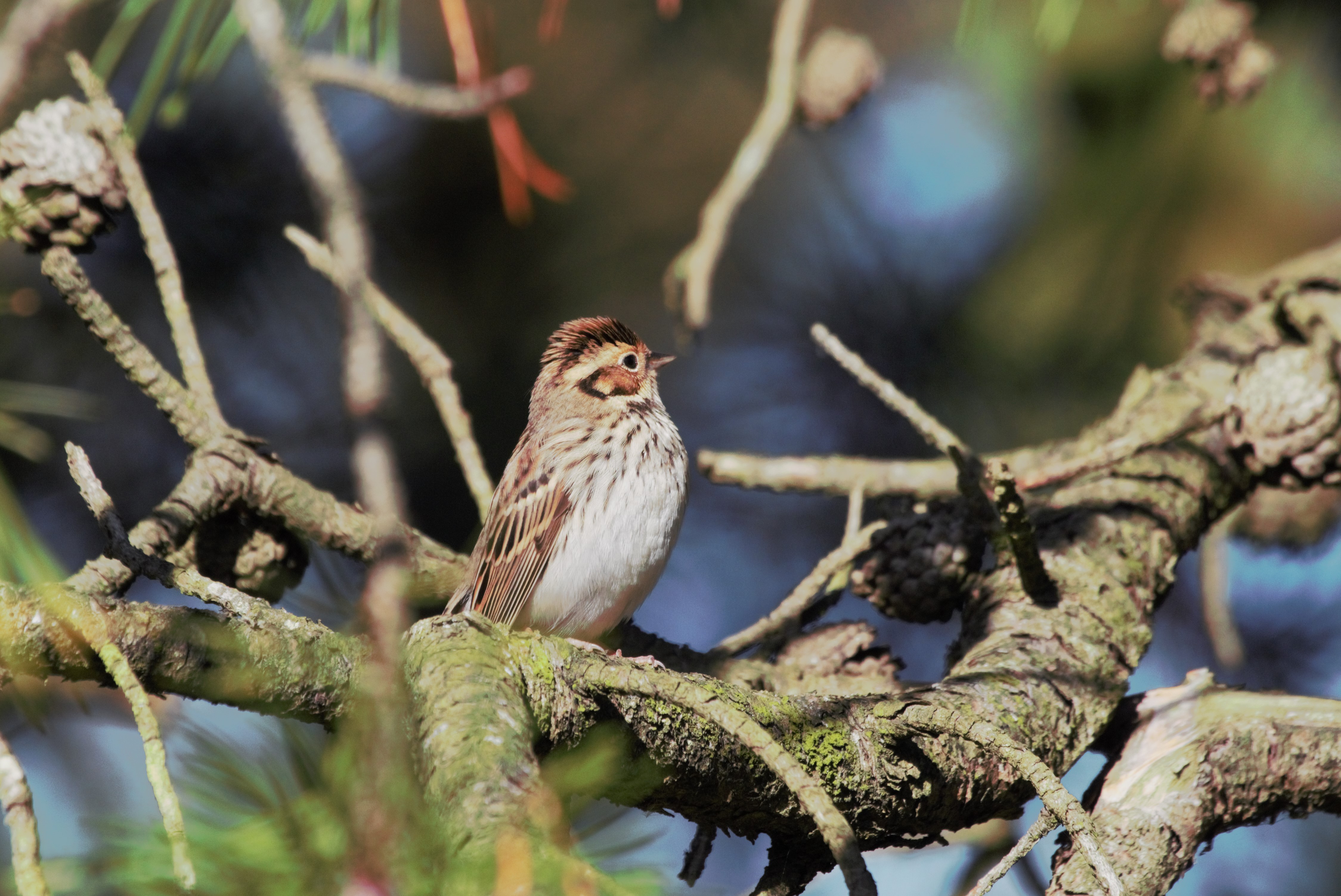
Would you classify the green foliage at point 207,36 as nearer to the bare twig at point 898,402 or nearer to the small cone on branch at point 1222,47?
the bare twig at point 898,402

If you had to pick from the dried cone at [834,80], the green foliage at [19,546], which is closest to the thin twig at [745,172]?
the dried cone at [834,80]

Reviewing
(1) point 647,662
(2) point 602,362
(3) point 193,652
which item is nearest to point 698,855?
(1) point 647,662

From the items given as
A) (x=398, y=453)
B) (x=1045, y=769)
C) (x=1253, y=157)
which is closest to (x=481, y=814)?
(x=1045, y=769)

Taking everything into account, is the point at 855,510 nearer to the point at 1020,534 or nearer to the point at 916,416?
the point at 1020,534

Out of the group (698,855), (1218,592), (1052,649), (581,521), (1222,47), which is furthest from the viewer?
(1218,592)

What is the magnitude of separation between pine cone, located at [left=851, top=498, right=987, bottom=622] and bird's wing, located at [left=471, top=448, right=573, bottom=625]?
0.95 metres

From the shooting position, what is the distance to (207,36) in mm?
2008

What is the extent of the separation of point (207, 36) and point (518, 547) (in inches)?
66.0

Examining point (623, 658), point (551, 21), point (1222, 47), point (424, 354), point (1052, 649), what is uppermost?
point (1222, 47)

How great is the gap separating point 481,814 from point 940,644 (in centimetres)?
379

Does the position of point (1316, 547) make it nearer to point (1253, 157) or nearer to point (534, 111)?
point (1253, 157)

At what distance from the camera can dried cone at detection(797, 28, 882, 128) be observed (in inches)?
128

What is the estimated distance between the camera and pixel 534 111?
13.5 feet

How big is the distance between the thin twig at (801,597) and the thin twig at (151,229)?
4.67 ft
